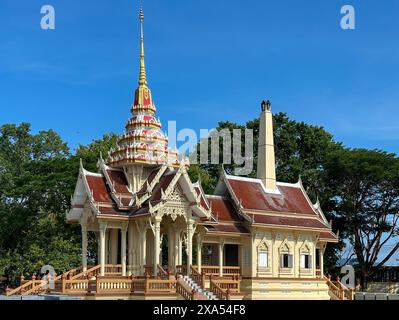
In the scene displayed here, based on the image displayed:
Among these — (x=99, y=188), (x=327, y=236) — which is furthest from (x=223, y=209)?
(x=327, y=236)

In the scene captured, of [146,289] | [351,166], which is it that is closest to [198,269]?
[146,289]

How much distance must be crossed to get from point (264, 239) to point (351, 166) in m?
16.5

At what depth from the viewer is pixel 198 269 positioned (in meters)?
31.2

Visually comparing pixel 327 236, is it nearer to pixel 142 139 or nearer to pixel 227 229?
pixel 227 229

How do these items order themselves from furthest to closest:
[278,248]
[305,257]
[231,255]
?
[305,257] < [231,255] < [278,248]

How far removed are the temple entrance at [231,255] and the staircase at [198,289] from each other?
21.1 feet

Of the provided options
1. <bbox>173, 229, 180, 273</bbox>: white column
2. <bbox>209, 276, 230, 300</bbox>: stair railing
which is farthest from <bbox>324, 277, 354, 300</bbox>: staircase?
<bbox>209, 276, 230, 300</bbox>: stair railing

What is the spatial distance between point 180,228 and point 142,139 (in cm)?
479

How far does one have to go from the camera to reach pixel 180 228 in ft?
104

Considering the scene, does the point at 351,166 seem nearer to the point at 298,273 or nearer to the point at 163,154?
the point at 298,273

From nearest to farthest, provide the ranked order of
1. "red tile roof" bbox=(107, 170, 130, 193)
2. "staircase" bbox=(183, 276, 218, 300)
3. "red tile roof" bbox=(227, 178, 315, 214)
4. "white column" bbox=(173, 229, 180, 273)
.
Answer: "staircase" bbox=(183, 276, 218, 300), "red tile roof" bbox=(107, 170, 130, 193), "white column" bbox=(173, 229, 180, 273), "red tile roof" bbox=(227, 178, 315, 214)

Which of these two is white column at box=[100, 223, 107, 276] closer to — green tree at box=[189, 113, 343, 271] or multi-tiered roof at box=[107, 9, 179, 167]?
multi-tiered roof at box=[107, 9, 179, 167]

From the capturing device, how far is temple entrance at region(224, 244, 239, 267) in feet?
116

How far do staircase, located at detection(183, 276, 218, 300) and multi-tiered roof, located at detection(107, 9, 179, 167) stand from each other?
6.03 metres
